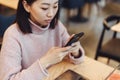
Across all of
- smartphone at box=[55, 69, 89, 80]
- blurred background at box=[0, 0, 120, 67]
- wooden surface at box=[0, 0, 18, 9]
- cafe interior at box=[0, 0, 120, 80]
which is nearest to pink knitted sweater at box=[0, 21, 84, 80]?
smartphone at box=[55, 69, 89, 80]

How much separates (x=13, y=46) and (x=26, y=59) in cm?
17

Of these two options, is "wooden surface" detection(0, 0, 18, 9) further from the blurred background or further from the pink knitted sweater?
the pink knitted sweater

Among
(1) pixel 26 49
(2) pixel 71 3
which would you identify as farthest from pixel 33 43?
(2) pixel 71 3

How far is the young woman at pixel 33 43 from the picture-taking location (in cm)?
95

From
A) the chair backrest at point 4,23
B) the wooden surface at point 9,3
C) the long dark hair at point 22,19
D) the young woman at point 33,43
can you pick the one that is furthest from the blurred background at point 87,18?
the long dark hair at point 22,19

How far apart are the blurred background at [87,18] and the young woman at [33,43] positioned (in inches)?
63.5

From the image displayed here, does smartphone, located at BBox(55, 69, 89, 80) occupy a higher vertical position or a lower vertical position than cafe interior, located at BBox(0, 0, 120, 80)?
higher

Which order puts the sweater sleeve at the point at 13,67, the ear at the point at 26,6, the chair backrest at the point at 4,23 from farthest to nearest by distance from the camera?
the chair backrest at the point at 4,23
the ear at the point at 26,6
the sweater sleeve at the point at 13,67

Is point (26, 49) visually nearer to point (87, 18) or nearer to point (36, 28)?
point (36, 28)

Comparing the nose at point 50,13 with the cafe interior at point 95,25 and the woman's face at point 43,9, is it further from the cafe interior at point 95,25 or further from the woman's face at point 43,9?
the cafe interior at point 95,25

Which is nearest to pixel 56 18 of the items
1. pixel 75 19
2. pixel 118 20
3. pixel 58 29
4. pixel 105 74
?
pixel 58 29

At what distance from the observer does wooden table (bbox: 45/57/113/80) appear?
3.52 ft

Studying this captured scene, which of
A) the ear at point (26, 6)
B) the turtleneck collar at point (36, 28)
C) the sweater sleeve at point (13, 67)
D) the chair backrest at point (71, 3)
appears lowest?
the chair backrest at point (71, 3)

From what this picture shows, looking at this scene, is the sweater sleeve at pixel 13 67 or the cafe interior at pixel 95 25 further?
the cafe interior at pixel 95 25
